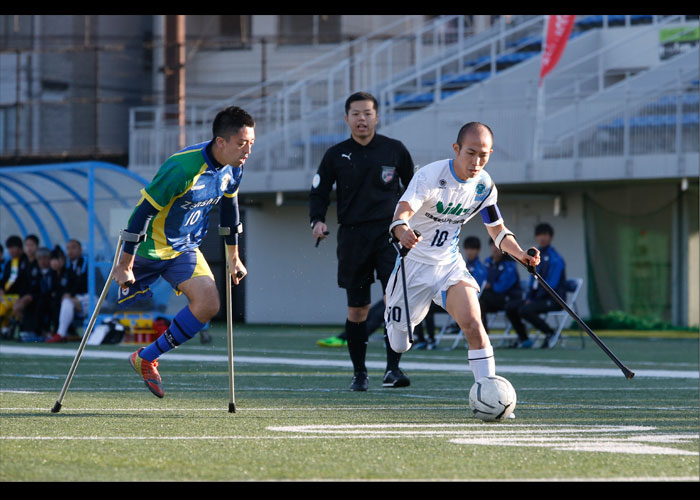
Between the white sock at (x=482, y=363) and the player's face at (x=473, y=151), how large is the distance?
1043 mm

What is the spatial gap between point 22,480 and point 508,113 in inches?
826

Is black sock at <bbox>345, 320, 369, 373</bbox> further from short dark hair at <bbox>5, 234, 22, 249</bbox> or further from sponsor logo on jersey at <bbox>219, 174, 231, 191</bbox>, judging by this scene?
short dark hair at <bbox>5, 234, 22, 249</bbox>

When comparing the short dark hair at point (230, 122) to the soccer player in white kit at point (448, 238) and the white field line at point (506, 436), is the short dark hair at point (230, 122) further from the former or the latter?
the white field line at point (506, 436)

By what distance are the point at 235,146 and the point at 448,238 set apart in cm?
142

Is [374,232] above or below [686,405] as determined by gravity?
above

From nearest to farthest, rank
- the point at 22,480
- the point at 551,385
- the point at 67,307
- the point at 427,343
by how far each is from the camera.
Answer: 1. the point at 22,480
2. the point at 551,385
3. the point at 427,343
4. the point at 67,307

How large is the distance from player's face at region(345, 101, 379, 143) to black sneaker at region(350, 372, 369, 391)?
1750 millimetres

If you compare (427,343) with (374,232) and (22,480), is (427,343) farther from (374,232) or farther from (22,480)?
(22,480)

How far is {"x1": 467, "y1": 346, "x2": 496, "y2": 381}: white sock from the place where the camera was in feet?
23.7

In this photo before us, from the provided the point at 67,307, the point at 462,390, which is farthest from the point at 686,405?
the point at 67,307

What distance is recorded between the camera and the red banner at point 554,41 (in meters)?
24.2

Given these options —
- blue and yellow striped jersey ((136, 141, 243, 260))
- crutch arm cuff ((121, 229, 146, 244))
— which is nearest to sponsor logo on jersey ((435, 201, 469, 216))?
blue and yellow striped jersey ((136, 141, 243, 260))

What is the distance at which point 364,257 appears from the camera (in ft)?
29.6

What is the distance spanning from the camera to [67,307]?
711 inches
